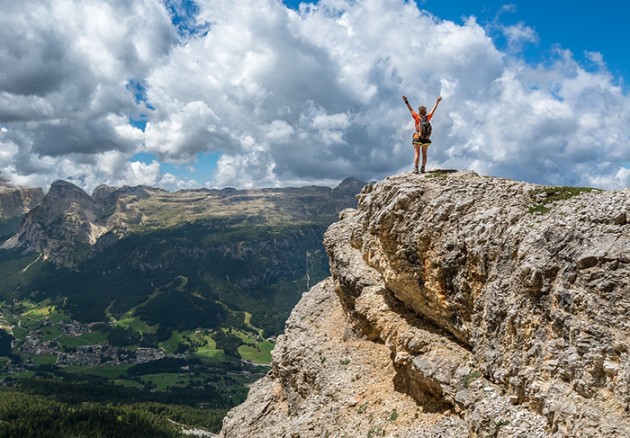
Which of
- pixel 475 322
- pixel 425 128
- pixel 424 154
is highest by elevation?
pixel 425 128

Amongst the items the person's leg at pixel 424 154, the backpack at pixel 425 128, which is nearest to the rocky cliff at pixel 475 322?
the person's leg at pixel 424 154

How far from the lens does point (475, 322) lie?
27.6 m

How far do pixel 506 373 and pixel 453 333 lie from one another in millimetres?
6836

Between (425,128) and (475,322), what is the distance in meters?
17.1

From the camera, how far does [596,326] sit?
65.1 feet

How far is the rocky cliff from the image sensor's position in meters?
20.0

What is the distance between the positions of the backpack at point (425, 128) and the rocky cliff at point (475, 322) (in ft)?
11.7

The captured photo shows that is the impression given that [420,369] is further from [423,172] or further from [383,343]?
[423,172]

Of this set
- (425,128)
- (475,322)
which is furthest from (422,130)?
(475,322)

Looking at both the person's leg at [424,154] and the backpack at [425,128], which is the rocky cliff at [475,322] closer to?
the person's leg at [424,154]

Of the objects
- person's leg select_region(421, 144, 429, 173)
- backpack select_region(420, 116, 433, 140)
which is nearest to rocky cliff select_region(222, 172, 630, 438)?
person's leg select_region(421, 144, 429, 173)

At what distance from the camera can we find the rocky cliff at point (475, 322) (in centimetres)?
1998

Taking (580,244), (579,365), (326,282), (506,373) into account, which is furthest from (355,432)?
(326,282)

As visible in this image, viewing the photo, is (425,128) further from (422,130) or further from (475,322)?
(475,322)
